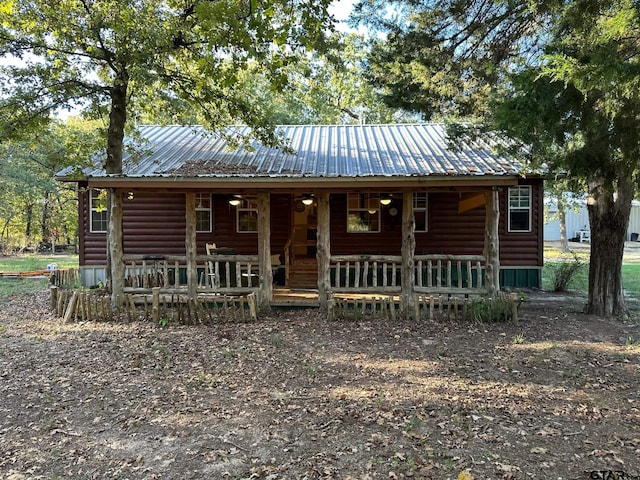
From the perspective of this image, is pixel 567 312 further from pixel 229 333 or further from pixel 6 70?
pixel 6 70

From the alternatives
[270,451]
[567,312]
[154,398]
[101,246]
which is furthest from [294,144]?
[270,451]

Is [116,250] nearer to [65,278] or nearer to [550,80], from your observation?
[65,278]

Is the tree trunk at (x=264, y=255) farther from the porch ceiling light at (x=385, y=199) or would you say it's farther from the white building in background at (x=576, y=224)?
the white building in background at (x=576, y=224)

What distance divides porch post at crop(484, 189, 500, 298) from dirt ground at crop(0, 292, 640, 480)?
1140mm

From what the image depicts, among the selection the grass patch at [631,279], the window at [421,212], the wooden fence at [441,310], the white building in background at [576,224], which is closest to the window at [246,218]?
the window at [421,212]

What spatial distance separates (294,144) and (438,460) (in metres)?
10.2

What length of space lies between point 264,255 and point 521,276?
24.2 ft

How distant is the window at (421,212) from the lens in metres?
12.2

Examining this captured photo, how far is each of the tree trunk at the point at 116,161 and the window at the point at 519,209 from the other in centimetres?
968

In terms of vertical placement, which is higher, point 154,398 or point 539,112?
point 539,112

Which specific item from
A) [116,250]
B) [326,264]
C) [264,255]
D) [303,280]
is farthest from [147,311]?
[303,280]

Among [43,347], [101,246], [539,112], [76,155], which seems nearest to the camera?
[539,112]

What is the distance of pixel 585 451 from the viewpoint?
339 cm

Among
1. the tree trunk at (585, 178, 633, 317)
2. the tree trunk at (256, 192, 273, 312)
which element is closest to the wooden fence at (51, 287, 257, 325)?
the tree trunk at (256, 192, 273, 312)
